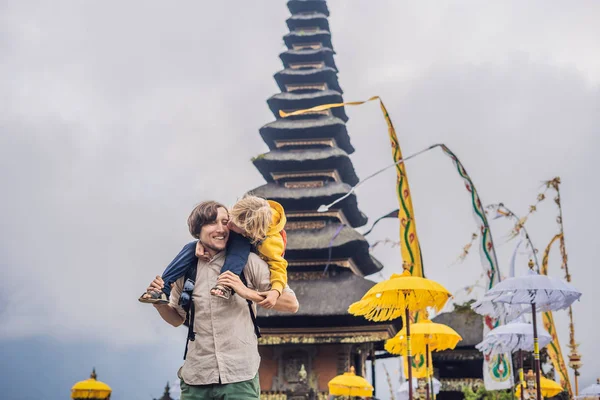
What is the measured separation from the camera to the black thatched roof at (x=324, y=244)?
75.3 ft

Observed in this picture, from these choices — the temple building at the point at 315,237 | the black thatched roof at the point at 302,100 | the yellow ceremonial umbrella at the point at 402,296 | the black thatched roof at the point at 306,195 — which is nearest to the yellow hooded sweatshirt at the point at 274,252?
the yellow ceremonial umbrella at the point at 402,296

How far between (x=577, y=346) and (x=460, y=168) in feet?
20.1

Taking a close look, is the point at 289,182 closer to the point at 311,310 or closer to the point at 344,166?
the point at 344,166

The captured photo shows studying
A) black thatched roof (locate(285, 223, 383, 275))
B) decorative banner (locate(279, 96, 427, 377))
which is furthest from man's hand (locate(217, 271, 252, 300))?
black thatched roof (locate(285, 223, 383, 275))

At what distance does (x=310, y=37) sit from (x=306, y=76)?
228 cm

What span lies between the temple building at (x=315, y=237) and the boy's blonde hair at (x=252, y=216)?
1393 cm

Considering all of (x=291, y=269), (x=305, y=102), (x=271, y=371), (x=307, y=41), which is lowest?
(x=271, y=371)

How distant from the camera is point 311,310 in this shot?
21078 millimetres

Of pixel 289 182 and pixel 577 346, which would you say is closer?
pixel 577 346

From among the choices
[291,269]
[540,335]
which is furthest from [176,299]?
[291,269]

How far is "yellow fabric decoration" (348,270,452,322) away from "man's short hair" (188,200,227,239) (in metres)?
7.11

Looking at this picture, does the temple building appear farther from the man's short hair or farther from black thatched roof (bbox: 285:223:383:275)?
the man's short hair

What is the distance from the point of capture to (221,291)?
3895 mm

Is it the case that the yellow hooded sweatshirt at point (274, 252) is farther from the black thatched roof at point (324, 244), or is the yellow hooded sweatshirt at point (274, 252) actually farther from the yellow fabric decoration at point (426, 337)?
the black thatched roof at point (324, 244)
